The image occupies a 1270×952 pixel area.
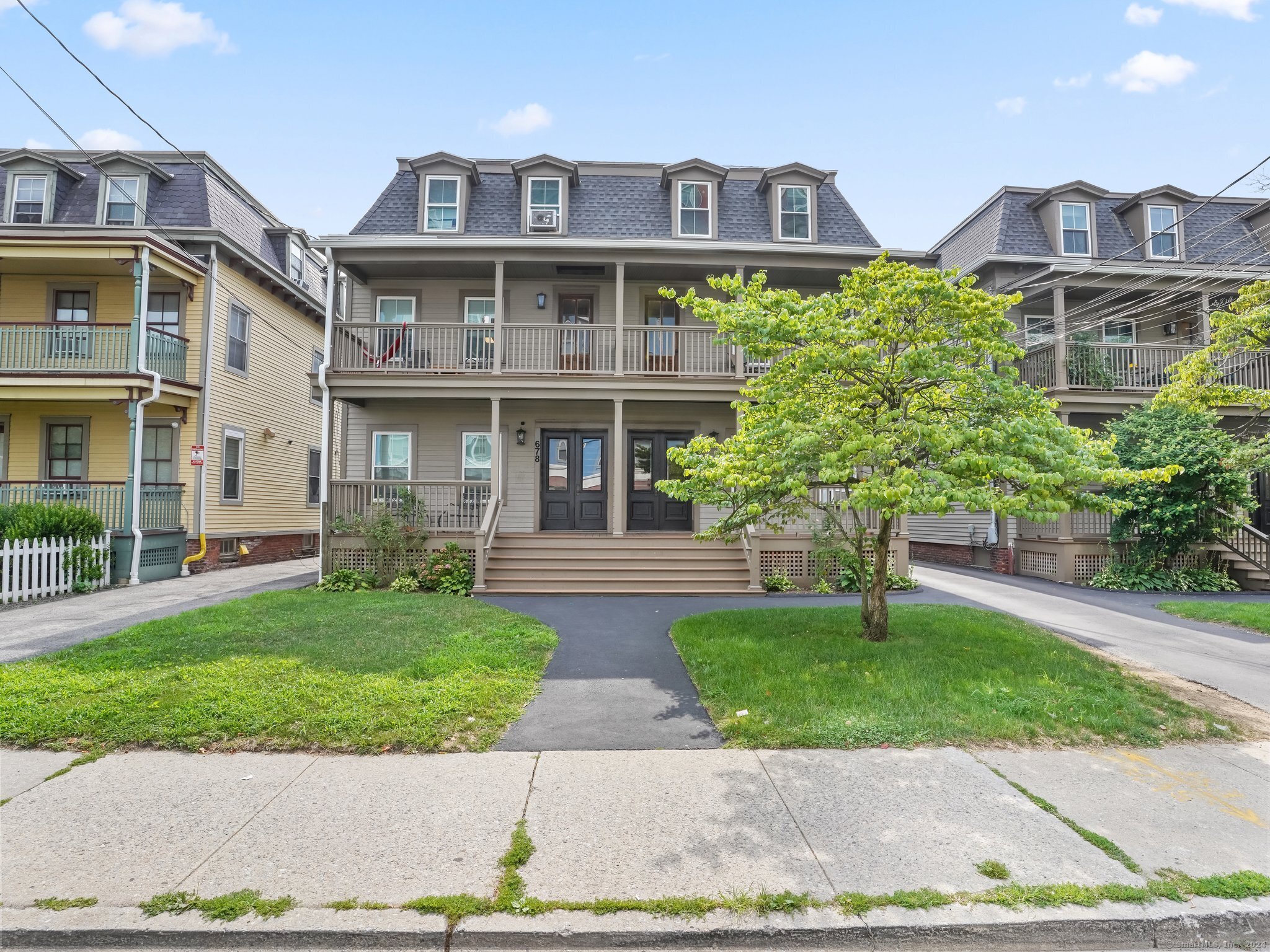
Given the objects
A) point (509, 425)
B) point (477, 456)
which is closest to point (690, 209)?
point (509, 425)

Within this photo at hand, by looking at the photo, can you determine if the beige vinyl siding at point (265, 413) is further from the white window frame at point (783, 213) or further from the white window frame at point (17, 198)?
the white window frame at point (783, 213)

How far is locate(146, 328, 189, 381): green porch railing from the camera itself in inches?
538

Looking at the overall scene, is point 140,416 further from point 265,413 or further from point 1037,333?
point 1037,333

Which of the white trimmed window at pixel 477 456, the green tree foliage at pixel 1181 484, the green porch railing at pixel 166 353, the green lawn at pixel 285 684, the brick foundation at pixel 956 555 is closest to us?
the green lawn at pixel 285 684

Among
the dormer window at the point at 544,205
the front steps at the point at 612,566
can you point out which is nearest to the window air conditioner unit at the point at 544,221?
the dormer window at the point at 544,205

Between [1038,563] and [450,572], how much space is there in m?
12.6

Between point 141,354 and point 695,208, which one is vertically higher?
point 695,208

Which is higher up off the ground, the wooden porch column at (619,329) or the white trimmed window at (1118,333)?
the white trimmed window at (1118,333)

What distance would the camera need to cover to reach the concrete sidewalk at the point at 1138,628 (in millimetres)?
6266

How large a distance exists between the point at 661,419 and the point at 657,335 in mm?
1901

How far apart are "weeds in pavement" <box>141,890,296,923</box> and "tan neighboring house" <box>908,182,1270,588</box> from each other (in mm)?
14734

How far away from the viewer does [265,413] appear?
17047 mm

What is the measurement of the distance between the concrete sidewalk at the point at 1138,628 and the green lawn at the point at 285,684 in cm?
660

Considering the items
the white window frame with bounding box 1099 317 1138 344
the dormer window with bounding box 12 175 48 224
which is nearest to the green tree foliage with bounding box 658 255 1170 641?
the white window frame with bounding box 1099 317 1138 344
